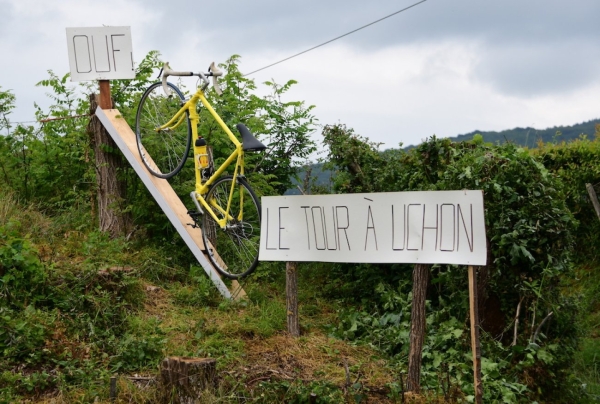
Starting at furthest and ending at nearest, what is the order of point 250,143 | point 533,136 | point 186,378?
point 533,136 < point 250,143 < point 186,378

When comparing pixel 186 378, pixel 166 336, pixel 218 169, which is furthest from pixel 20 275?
pixel 186 378

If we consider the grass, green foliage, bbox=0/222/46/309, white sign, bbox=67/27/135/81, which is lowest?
the grass

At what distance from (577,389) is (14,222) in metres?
5.16

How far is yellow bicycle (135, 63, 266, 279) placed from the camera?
21.7 feet

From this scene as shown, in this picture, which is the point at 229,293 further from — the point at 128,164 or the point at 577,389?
the point at 577,389

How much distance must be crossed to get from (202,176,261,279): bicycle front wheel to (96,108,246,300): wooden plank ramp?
0.10m

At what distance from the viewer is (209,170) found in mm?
7012

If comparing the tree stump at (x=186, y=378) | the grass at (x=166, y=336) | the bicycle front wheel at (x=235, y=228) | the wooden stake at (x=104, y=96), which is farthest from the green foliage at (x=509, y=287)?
the wooden stake at (x=104, y=96)

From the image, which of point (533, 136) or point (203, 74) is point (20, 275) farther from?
point (533, 136)

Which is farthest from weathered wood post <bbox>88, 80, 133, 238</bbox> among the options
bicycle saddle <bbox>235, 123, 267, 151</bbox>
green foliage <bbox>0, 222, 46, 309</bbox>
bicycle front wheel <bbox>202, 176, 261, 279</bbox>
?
bicycle saddle <bbox>235, 123, 267, 151</bbox>

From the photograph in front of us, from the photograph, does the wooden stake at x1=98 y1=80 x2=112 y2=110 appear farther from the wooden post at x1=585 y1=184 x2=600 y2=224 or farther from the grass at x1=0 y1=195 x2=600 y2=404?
the wooden post at x1=585 y1=184 x2=600 y2=224

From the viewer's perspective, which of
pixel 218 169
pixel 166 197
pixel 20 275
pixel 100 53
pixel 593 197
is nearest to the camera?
pixel 20 275

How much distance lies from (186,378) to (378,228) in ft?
5.83

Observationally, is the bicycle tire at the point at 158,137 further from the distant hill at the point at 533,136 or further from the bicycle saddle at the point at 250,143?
the distant hill at the point at 533,136
